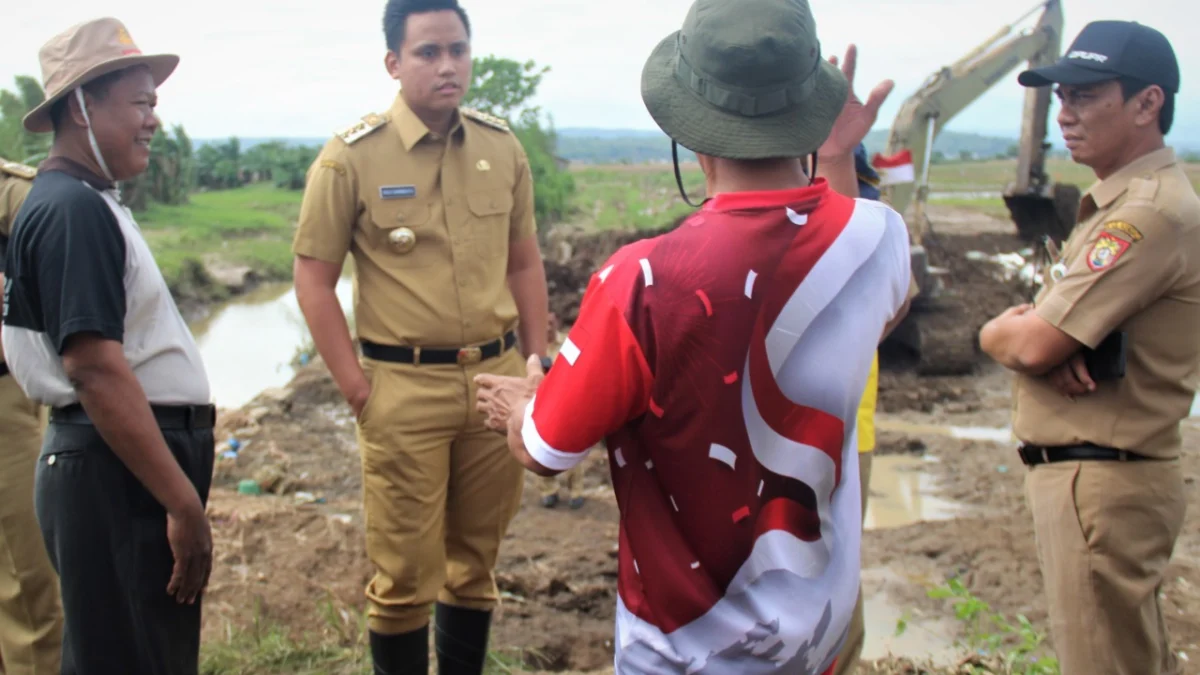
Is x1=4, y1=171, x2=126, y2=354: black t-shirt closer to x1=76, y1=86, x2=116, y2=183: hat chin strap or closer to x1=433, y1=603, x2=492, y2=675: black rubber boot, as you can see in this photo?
x1=76, y1=86, x2=116, y2=183: hat chin strap

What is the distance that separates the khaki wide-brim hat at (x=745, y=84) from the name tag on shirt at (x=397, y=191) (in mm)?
1569

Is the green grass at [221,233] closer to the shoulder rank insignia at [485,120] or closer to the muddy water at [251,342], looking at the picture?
the muddy water at [251,342]

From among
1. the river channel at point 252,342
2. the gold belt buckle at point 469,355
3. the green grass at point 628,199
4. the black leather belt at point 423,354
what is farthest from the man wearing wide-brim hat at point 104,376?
the green grass at point 628,199

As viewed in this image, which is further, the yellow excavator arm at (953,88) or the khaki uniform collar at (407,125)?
the yellow excavator arm at (953,88)

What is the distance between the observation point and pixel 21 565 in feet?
10.2

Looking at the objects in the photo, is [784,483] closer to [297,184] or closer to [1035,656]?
[1035,656]

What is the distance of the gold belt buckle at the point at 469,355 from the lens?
3207 millimetres

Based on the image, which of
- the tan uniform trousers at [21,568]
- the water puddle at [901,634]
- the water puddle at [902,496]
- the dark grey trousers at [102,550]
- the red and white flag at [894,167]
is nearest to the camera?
the dark grey trousers at [102,550]

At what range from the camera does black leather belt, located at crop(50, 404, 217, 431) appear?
2.36 metres

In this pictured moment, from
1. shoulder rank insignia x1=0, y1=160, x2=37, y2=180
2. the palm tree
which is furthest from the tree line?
shoulder rank insignia x1=0, y1=160, x2=37, y2=180

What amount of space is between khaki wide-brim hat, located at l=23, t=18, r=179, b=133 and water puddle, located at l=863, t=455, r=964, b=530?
4895mm

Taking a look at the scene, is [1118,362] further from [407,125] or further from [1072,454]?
[407,125]

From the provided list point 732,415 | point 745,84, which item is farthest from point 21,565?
point 745,84

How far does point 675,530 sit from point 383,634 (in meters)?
1.68
